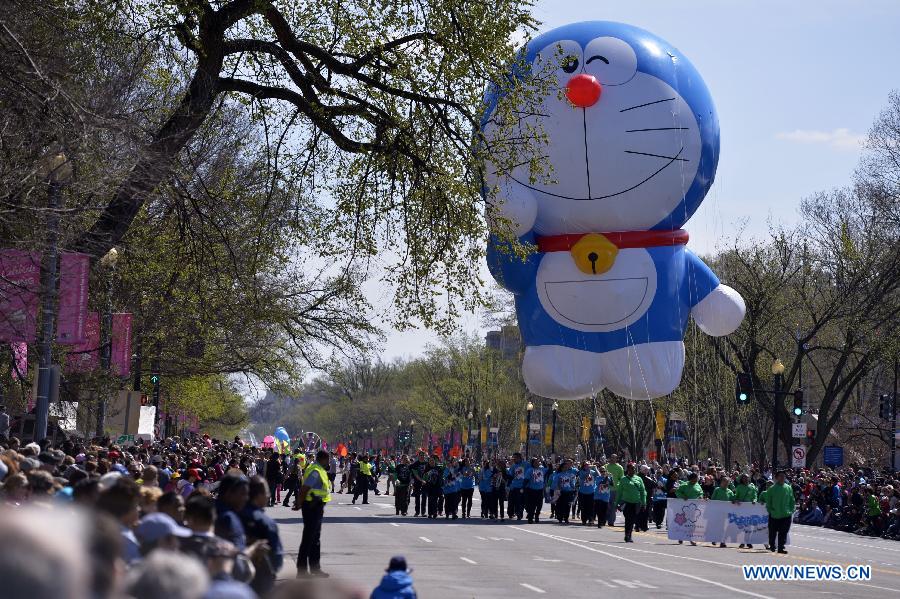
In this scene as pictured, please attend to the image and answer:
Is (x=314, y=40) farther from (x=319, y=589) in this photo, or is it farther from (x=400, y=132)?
(x=319, y=589)

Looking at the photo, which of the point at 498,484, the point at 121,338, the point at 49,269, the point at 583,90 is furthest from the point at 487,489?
the point at 49,269

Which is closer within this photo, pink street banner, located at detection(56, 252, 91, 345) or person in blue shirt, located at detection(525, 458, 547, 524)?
pink street banner, located at detection(56, 252, 91, 345)

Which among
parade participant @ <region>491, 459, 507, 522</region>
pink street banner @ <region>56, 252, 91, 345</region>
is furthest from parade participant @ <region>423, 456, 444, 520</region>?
pink street banner @ <region>56, 252, 91, 345</region>

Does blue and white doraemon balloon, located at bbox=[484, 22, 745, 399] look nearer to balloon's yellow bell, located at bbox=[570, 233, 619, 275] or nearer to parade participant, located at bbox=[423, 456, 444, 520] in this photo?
balloon's yellow bell, located at bbox=[570, 233, 619, 275]

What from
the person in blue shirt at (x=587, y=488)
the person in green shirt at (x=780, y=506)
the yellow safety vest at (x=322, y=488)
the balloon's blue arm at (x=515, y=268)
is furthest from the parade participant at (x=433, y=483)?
the yellow safety vest at (x=322, y=488)

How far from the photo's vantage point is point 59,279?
21953 millimetres

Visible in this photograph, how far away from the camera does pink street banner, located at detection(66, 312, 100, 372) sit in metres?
28.8

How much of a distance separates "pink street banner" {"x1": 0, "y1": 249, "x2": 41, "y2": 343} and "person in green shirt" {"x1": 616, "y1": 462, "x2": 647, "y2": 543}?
1285cm

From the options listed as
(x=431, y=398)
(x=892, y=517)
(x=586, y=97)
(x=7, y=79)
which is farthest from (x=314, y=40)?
(x=431, y=398)

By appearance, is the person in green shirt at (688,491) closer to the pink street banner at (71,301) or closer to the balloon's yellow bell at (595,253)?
the balloon's yellow bell at (595,253)

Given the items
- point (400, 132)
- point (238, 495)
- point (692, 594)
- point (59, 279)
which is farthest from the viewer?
point (59, 279)

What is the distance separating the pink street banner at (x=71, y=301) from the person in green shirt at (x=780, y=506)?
1323 cm

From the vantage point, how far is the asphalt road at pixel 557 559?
17391 millimetres

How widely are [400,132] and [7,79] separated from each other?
6.05 meters
